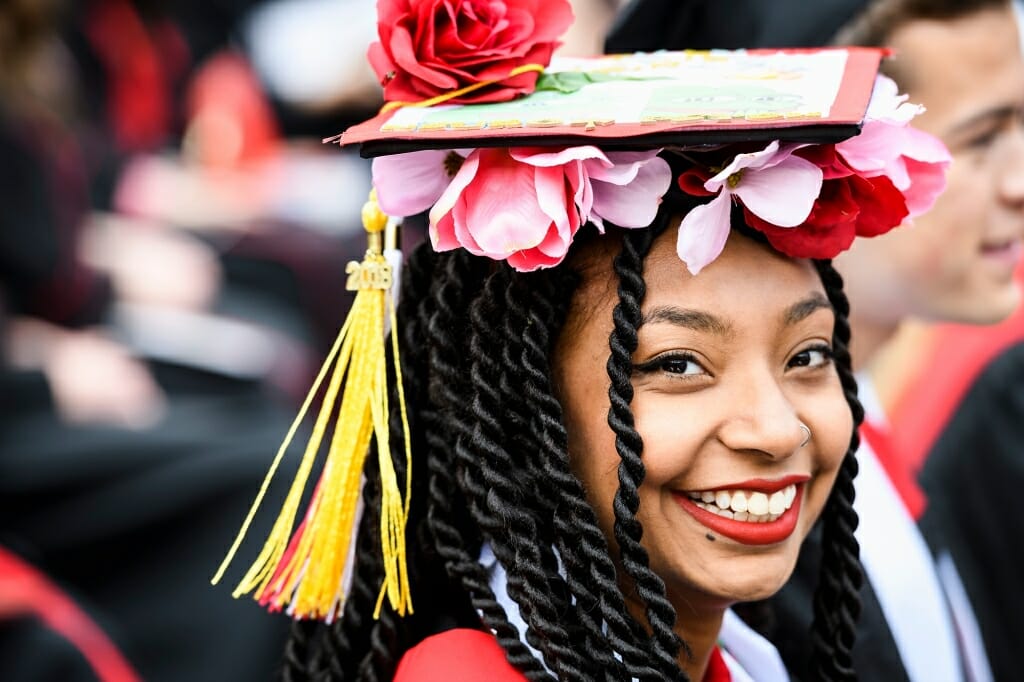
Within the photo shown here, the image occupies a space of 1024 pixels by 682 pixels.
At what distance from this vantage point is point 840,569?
175 centimetres

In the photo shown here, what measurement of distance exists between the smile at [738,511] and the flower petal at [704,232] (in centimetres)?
25

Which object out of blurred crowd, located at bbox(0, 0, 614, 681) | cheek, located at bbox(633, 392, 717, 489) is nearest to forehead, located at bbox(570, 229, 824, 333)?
cheek, located at bbox(633, 392, 717, 489)

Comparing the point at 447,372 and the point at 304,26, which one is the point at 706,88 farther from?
the point at 304,26

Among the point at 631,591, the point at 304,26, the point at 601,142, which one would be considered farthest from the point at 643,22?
the point at 304,26

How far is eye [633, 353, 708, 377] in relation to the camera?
1491mm

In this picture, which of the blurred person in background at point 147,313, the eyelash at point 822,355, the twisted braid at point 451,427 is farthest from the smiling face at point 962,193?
the blurred person in background at point 147,313

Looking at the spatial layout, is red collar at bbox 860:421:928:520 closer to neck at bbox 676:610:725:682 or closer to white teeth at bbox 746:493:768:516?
neck at bbox 676:610:725:682

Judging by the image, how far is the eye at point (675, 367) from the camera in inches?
58.7

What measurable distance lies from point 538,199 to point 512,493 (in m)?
0.33

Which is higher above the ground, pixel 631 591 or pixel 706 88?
pixel 706 88

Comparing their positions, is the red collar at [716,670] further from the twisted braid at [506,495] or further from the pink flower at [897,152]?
the pink flower at [897,152]

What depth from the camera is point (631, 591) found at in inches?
62.1

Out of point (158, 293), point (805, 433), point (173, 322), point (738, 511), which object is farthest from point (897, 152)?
point (158, 293)

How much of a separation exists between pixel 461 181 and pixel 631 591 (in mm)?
514
